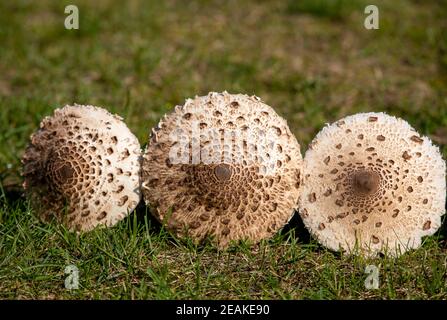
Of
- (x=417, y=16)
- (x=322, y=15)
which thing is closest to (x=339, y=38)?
(x=322, y=15)

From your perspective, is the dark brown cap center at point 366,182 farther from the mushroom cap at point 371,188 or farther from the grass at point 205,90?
the grass at point 205,90

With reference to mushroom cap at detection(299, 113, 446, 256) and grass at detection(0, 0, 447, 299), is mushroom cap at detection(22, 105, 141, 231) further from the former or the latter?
mushroom cap at detection(299, 113, 446, 256)

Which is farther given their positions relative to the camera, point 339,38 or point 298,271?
point 339,38

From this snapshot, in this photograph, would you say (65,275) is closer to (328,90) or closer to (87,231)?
(87,231)

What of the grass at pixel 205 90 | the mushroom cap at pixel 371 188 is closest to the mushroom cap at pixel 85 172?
the grass at pixel 205 90

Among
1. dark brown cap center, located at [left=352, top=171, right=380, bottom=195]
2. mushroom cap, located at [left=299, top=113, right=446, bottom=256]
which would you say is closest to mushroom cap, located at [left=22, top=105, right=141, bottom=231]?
mushroom cap, located at [left=299, top=113, right=446, bottom=256]

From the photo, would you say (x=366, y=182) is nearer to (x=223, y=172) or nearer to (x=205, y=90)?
(x=223, y=172)
